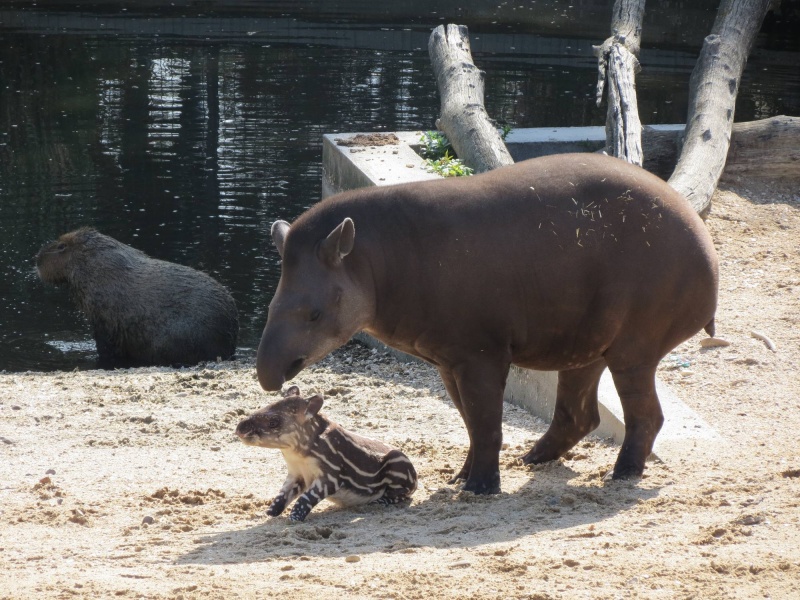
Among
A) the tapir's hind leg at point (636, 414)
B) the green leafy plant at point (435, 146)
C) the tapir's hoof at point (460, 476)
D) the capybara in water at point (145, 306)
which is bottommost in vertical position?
the capybara in water at point (145, 306)

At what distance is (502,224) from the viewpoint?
18.4ft

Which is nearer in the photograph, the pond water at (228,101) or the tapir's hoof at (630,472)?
the tapir's hoof at (630,472)

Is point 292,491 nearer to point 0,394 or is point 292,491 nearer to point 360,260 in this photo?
point 360,260

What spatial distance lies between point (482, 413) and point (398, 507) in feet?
2.14

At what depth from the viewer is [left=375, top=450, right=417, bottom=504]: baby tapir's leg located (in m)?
5.68

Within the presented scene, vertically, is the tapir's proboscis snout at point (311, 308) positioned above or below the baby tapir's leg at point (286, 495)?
above

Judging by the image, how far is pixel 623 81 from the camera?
461 inches

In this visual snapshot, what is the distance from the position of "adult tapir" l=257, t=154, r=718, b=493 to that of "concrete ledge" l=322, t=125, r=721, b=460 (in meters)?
0.89

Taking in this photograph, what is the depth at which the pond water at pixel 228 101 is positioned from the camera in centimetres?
1320

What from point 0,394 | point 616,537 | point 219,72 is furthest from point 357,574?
point 219,72

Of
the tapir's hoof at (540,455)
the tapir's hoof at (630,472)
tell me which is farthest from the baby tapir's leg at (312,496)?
the tapir's hoof at (630,472)

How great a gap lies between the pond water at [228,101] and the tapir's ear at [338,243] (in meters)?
6.02

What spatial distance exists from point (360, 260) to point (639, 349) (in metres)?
1.50

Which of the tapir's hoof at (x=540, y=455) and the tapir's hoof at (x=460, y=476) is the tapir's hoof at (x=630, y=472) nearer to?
the tapir's hoof at (x=540, y=455)
